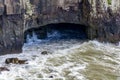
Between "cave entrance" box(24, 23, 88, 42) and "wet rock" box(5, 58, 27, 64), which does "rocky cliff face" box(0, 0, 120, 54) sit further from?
"wet rock" box(5, 58, 27, 64)

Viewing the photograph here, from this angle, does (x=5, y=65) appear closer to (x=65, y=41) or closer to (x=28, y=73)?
(x=28, y=73)

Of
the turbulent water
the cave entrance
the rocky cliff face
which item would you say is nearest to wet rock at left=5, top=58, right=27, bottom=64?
the turbulent water

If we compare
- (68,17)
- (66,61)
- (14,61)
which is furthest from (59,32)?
(14,61)

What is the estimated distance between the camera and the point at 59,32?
103 feet

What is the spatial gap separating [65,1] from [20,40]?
18.2 ft

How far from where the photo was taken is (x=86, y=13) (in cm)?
2869

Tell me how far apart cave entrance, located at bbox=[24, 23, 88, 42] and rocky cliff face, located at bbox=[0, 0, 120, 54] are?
5.14 ft

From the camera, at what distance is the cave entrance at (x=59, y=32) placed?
30375 millimetres

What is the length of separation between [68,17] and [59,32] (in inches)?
120

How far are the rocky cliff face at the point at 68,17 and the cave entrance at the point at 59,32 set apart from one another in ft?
5.14

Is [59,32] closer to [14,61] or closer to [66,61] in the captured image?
[66,61]

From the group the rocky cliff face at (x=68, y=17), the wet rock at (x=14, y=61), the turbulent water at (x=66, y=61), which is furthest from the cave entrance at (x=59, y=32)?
the wet rock at (x=14, y=61)

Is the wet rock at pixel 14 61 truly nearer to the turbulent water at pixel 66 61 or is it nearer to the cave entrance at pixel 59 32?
the turbulent water at pixel 66 61

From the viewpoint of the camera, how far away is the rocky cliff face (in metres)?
25.5
